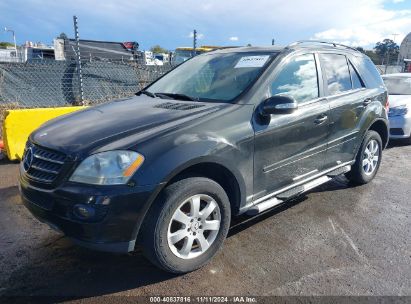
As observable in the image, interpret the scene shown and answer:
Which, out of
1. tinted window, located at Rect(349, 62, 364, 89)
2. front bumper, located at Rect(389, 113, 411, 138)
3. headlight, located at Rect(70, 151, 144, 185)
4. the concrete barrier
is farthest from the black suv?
front bumper, located at Rect(389, 113, 411, 138)

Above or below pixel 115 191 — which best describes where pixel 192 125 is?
above

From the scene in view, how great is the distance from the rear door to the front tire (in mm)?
1746

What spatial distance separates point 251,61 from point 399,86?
246 inches

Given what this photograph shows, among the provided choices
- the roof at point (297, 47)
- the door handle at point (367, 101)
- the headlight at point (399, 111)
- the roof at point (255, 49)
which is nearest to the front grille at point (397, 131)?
the headlight at point (399, 111)

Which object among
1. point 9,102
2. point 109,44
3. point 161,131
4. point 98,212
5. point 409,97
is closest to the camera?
point 98,212

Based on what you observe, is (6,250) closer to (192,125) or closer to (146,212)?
(146,212)

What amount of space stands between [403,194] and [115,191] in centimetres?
394

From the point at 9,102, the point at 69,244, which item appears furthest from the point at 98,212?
the point at 9,102

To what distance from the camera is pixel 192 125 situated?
2807 mm

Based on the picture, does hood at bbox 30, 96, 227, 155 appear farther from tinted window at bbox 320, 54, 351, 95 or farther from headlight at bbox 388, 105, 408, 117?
headlight at bbox 388, 105, 408, 117

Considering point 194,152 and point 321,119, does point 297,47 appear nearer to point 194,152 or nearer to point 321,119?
point 321,119

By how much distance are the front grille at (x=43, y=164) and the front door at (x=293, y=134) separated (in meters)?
1.59

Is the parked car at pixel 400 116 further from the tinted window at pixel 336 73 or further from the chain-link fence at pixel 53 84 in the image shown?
the chain-link fence at pixel 53 84

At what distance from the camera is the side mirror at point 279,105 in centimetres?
309
